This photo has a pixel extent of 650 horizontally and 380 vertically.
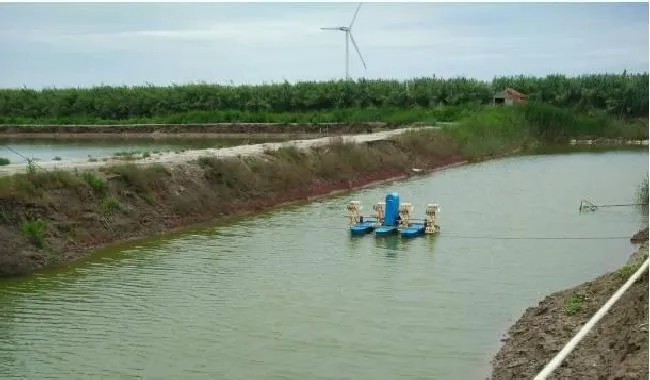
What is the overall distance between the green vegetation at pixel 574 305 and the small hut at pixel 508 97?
3860 centimetres

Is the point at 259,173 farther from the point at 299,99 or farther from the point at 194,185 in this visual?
the point at 299,99

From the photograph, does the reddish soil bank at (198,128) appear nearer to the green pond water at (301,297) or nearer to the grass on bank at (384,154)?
the grass on bank at (384,154)

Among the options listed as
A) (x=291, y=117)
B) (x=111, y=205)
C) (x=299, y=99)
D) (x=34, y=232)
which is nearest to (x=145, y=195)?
(x=111, y=205)

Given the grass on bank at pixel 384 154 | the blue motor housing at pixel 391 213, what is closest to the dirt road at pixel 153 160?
the grass on bank at pixel 384 154

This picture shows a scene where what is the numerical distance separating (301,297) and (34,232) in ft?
16.1

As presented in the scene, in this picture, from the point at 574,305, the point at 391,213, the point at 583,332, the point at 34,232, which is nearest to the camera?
the point at 583,332

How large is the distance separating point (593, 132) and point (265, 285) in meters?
34.2

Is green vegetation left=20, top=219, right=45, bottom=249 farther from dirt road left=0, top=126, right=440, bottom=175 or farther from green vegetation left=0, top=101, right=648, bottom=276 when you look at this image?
dirt road left=0, top=126, right=440, bottom=175

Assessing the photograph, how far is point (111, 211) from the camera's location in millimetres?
15055

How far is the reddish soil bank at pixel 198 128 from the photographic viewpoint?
41294mm

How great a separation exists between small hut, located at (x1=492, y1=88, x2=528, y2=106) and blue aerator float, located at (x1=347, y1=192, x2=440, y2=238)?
32732mm

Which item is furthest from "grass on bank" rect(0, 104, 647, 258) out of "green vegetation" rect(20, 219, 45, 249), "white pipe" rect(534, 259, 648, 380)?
"white pipe" rect(534, 259, 648, 380)

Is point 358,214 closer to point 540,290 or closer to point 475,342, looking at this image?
→ point 540,290

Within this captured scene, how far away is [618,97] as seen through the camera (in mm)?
47875
